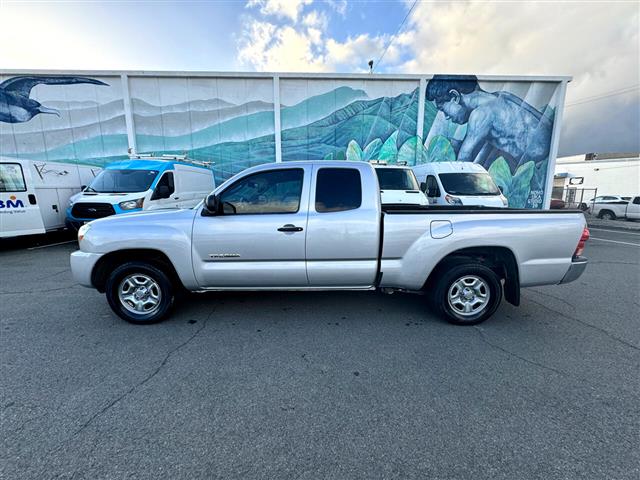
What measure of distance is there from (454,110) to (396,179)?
7048 mm

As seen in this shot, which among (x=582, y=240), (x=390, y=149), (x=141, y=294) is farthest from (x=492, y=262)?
(x=390, y=149)

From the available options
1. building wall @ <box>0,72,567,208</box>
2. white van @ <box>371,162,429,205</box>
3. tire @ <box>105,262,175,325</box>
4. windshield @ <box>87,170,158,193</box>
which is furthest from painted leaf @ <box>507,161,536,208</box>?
tire @ <box>105,262,175,325</box>

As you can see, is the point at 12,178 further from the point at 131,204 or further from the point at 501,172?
the point at 501,172

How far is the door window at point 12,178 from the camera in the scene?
7.08m

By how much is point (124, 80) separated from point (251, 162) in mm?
5766

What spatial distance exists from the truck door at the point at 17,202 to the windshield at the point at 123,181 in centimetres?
127

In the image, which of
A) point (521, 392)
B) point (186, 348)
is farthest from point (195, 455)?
point (521, 392)

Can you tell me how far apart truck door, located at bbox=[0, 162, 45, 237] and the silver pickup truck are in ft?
19.9

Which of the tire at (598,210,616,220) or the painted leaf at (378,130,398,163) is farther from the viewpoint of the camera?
the tire at (598,210,616,220)

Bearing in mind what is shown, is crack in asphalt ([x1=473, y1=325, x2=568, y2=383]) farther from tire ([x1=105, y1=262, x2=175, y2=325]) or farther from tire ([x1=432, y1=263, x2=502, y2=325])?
tire ([x1=105, y1=262, x2=175, y2=325])

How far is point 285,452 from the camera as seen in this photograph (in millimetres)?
1837

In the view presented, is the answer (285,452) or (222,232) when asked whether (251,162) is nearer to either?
(222,232)

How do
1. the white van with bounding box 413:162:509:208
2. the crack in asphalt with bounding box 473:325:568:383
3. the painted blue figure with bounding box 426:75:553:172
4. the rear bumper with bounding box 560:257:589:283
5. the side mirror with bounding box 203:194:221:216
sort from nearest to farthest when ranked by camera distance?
the crack in asphalt with bounding box 473:325:568:383 → the side mirror with bounding box 203:194:221:216 → the rear bumper with bounding box 560:257:589:283 → the white van with bounding box 413:162:509:208 → the painted blue figure with bounding box 426:75:553:172

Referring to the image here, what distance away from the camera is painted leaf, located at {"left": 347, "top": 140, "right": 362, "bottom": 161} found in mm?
12344
